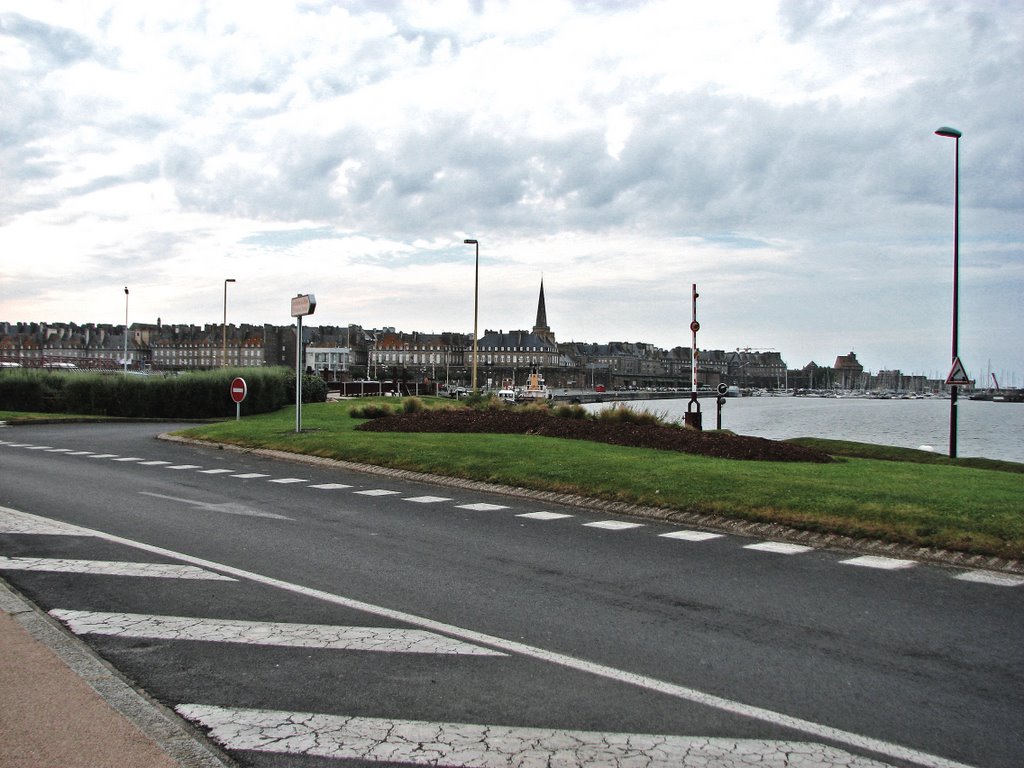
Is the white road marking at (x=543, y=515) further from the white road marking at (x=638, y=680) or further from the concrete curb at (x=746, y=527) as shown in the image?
the white road marking at (x=638, y=680)

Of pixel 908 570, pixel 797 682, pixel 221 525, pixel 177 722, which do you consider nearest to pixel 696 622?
pixel 797 682

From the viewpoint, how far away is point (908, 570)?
8688 mm

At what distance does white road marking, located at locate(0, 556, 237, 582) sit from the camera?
8047 mm

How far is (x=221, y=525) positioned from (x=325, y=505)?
2.11 meters

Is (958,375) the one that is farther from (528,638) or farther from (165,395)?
(165,395)

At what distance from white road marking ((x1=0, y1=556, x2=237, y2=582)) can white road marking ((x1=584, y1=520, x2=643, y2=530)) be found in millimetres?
4805

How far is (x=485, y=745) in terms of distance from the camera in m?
4.39

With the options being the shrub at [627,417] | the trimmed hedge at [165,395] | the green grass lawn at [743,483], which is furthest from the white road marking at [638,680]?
the trimmed hedge at [165,395]

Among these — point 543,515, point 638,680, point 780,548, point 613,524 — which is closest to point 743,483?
point 613,524

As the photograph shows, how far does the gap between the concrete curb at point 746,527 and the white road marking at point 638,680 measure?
499 cm

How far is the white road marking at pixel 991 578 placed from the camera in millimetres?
8156

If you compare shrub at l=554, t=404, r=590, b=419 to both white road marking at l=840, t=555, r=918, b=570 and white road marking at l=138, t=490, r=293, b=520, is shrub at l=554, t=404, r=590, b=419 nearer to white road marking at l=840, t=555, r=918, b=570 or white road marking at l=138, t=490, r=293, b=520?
white road marking at l=138, t=490, r=293, b=520

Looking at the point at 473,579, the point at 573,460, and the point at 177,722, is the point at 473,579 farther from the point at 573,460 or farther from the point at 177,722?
the point at 573,460

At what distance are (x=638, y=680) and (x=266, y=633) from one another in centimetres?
262
